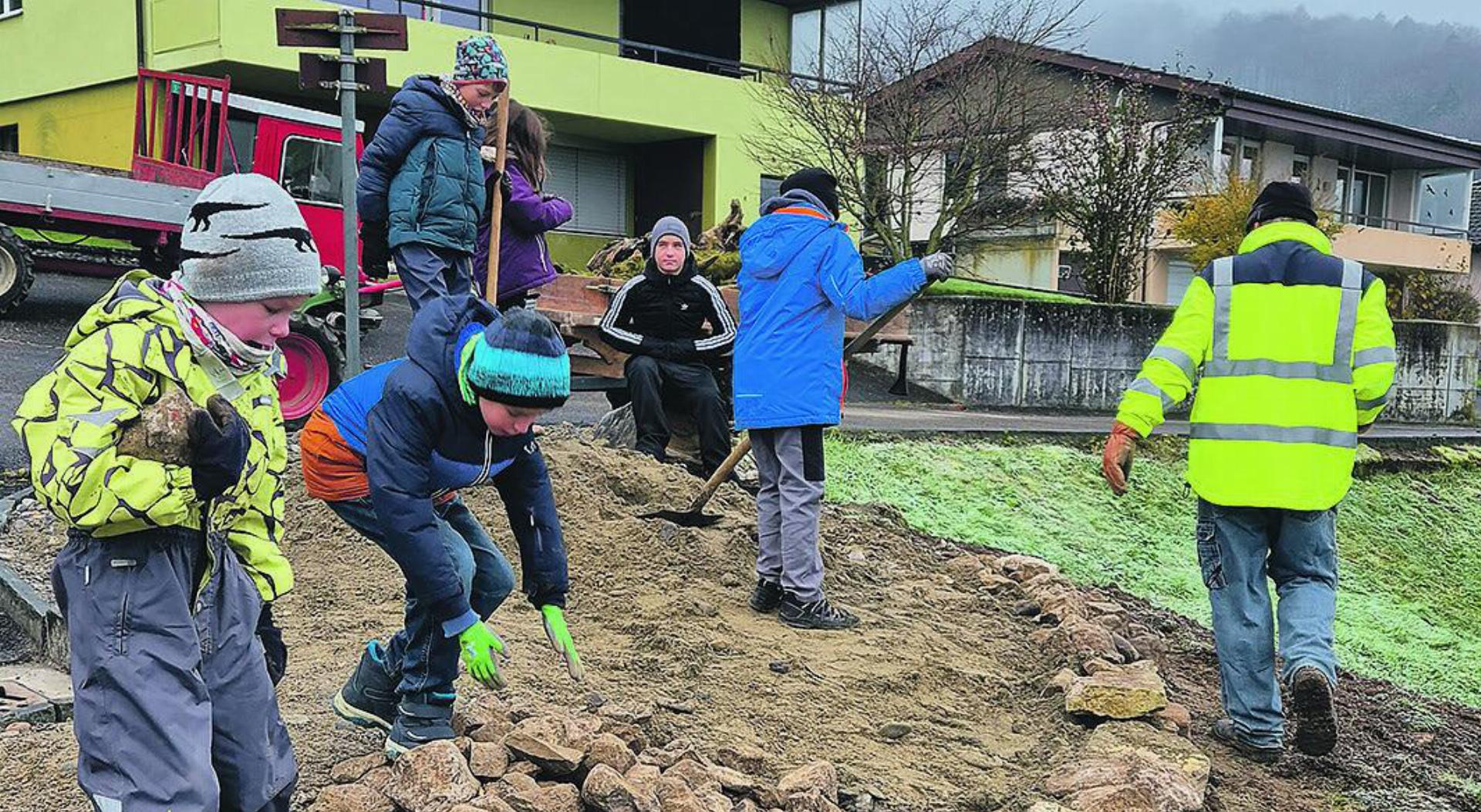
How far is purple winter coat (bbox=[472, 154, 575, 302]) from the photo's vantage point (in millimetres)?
5707

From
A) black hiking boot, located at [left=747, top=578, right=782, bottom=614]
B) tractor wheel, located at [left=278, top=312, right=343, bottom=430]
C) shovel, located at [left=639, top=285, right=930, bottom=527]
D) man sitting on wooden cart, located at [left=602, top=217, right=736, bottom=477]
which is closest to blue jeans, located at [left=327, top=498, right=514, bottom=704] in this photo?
black hiking boot, located at [left=747, top=578, right=782, bottom=614]

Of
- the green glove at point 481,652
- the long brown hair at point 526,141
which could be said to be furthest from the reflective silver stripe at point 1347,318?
the long brown hair at point 526,141

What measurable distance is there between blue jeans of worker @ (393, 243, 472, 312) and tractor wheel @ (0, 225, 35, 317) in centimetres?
751

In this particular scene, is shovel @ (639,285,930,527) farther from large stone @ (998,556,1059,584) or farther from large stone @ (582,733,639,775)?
large stone @ (582,733,639,775)

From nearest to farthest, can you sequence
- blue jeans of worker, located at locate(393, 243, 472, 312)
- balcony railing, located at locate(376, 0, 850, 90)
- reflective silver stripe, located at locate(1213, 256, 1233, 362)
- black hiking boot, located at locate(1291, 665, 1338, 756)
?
black hiking boot, located at locate(1291, 665, 1338, 756), reflective silver stripe, located at locate(1213, 256, 1233, 362), blue jeans of worker, located at locate(393, 243, 472, 312), balcony railing, located at locate(376, 0, 850, 90)

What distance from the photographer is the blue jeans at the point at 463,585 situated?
3266 mm

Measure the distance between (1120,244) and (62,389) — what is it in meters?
16.1

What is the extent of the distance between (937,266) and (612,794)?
91.8 inches

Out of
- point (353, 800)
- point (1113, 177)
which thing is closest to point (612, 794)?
point (353, 800)

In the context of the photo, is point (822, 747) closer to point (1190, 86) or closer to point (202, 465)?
point (202, 465)

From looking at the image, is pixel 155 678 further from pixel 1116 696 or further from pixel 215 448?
pixel 1116 696

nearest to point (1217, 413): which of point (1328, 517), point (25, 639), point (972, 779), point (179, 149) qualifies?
point (1328, 517)

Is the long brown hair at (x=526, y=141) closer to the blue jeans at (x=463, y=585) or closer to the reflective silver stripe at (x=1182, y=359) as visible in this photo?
the blue jeans at (x=463, y=585)

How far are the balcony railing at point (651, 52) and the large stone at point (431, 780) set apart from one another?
14.6 metres
